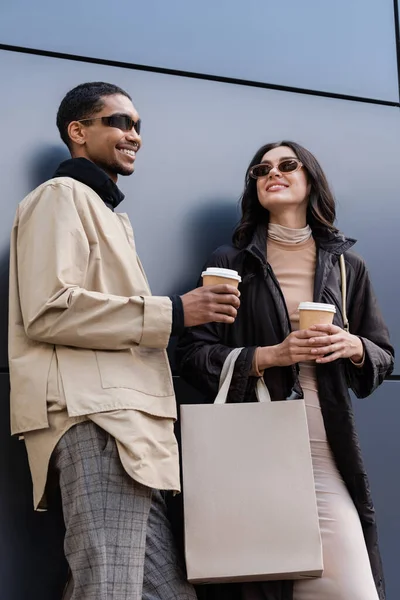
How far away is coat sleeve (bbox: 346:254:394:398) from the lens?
338 cm

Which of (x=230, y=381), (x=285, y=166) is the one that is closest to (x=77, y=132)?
(x=285, y=166)

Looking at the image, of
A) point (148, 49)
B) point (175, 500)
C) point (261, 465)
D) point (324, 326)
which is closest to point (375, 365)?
point (324, 326)

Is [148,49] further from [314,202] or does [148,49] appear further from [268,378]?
[268,378]

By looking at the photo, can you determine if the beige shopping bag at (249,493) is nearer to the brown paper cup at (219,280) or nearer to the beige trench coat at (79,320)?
the beige trench coat at (79,320)

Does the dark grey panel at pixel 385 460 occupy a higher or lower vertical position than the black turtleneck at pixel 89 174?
lower

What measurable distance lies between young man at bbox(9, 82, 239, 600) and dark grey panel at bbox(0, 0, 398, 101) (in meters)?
1.10

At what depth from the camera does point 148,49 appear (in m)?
4.02

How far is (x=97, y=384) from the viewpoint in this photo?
278 cm

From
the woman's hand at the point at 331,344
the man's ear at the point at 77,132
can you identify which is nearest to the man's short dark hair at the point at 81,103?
the man's ear at the point at 77,132

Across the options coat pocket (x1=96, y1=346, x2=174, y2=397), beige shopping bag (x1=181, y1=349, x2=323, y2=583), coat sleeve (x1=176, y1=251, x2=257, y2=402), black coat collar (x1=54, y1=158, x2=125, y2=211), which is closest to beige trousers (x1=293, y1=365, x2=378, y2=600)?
beige shopping bag (x1=181, y1=349, x2=323, y2=583)

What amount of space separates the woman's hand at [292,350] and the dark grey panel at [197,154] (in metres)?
0.75

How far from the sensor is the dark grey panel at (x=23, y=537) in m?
3.24

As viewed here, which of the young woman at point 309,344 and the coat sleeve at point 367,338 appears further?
the coat sleeve at point 367,338

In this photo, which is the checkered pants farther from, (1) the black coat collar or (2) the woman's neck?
(2) the woman's neck
